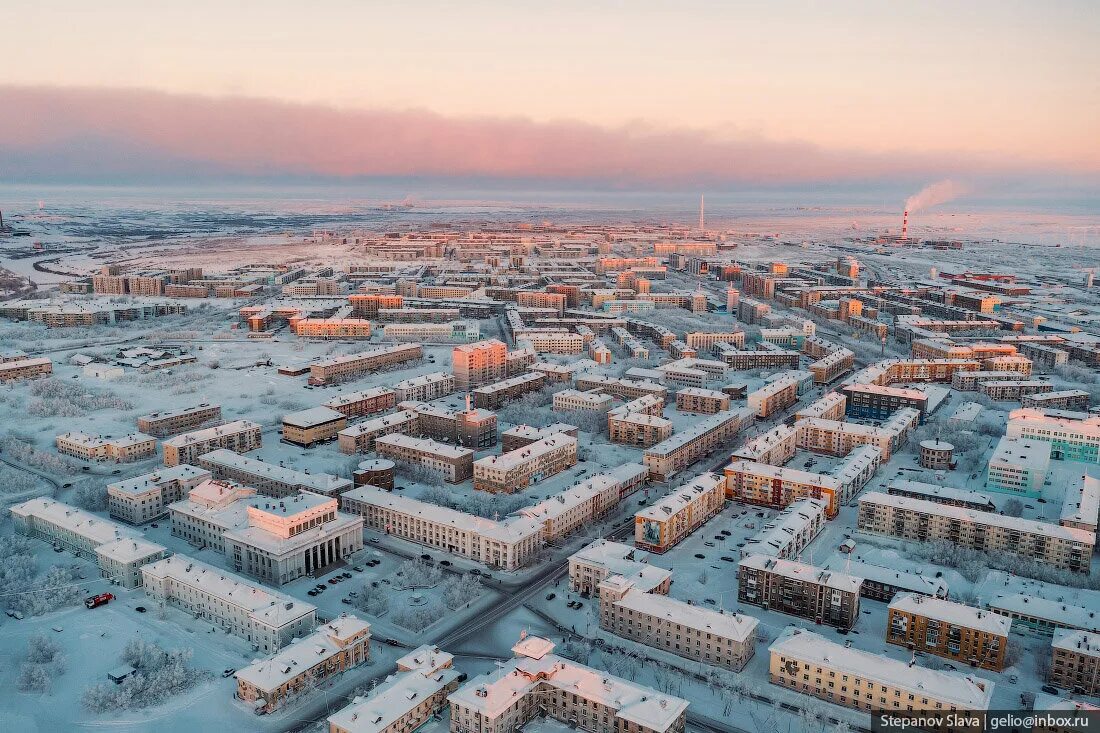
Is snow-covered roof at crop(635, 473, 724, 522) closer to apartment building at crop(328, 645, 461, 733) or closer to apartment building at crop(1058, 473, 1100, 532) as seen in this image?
apartment building at crop(328, 645, 461, 733)

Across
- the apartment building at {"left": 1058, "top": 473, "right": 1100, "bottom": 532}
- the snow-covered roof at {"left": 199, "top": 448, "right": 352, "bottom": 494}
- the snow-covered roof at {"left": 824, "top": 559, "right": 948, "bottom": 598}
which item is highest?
the apartment building at {"left": 1058, "top": 473, "right": 1100, "bottom": 532}

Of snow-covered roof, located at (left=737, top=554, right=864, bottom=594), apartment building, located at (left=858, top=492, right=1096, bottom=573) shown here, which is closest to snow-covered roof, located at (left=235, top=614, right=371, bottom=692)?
snow-covered roof, located at (left=737, top=554, right=864, bottom=594)

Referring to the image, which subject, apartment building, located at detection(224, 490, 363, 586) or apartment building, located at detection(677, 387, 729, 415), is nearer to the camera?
apartment building, located at detection(224, 490, 363, 586)

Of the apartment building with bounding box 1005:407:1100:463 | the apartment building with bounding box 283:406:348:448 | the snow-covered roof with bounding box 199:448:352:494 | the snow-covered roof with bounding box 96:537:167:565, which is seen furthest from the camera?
the apartment building with bounding box 283:406:348:448

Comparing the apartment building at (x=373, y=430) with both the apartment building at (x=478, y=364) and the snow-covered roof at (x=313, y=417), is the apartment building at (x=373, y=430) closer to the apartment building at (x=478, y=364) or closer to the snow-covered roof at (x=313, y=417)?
the snow-covered roof at (x=313, y=417)

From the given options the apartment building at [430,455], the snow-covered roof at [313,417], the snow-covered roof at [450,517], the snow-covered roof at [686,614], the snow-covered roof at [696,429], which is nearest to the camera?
the snow-covered roof at [686,614]

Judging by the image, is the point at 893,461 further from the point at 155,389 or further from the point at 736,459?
the point at 155,389

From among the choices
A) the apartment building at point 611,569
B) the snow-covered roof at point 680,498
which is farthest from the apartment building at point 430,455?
the apartment building at point 611,569

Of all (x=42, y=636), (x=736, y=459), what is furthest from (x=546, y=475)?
(x=42, y=636)
